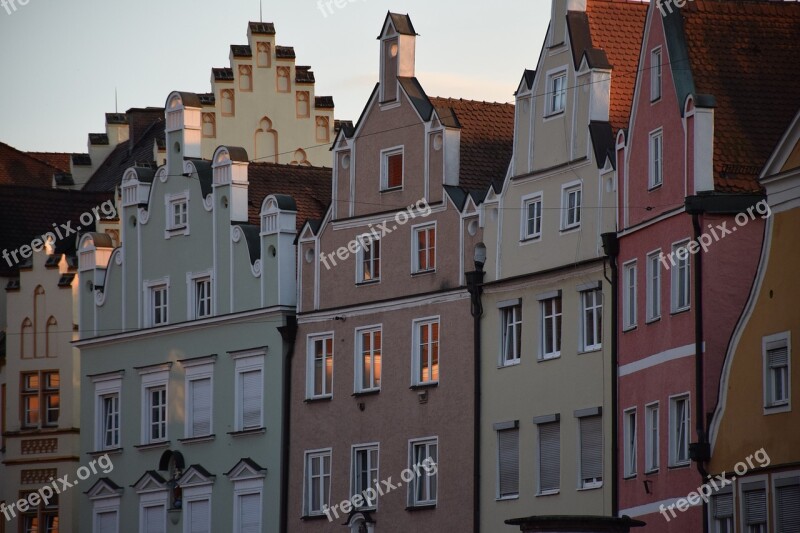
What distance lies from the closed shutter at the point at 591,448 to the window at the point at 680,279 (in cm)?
518

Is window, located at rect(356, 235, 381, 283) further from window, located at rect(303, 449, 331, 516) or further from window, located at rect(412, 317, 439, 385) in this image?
window, located at rect(303, 449, 331, 516)

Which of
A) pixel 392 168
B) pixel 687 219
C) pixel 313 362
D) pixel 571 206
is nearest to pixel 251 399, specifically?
pixel 313 362

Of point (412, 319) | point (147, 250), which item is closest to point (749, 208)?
point (412, 319)

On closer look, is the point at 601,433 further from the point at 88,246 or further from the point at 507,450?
the point at 88,246

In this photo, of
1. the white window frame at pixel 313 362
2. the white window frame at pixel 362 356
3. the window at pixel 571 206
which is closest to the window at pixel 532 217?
the window at pixel 571 206

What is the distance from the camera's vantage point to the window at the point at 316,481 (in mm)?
73688

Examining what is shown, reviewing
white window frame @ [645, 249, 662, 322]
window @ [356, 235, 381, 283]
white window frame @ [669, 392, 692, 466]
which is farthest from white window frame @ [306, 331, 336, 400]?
white window frame @ [669, 392, 692, 466]

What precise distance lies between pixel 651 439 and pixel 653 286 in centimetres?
376

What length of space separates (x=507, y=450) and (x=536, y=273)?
488cm

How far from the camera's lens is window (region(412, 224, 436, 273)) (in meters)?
71.2

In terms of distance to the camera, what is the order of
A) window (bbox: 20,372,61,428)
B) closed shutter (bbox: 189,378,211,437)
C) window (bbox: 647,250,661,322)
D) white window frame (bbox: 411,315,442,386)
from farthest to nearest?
window (bbox: 20,372,61,428) → closed shutter (bbox: 189,378,211,437) → white window frame (bbox: 411,315,442,386) → window (bbox: 647,250,661,322)

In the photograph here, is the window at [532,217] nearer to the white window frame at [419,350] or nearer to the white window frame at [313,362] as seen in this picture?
the white window frame at [419,350]

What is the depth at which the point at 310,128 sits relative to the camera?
8869cm

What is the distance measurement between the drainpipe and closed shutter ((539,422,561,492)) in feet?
8.93
